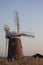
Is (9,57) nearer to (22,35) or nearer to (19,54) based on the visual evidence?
(19,54)

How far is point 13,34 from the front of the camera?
3738 cm

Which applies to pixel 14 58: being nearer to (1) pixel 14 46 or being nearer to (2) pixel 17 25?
(1) pixel 14 46

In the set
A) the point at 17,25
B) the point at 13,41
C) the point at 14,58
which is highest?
the point at 17,25

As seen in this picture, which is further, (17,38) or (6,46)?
(6,46)

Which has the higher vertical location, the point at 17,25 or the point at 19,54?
the point at 17,25

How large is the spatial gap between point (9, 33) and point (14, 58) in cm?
430

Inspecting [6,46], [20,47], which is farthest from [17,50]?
[6,46]

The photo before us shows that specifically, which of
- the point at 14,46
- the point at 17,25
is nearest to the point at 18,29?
the point at 17,25

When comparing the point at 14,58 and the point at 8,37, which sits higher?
the point at 8,37

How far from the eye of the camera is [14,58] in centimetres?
3759

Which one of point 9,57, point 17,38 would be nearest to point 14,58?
point 9,57

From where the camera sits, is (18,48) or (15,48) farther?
(15,48)

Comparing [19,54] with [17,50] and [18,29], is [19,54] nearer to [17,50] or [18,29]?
[17,50]

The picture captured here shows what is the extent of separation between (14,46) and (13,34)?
207 centimetres
